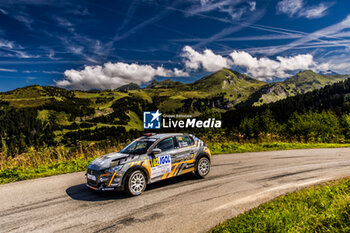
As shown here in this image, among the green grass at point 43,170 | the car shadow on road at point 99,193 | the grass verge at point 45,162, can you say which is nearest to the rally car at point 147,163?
the car shadow on road at point 99,193

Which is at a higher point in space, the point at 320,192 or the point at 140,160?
the point at 140,160

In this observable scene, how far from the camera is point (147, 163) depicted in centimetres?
709

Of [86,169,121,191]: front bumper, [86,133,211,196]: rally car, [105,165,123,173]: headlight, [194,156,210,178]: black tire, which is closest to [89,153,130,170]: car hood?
[86,133,211,196]: rally car

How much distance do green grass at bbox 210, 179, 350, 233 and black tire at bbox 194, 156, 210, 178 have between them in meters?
3.32

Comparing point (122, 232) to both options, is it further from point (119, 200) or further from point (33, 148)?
point (33, 148)

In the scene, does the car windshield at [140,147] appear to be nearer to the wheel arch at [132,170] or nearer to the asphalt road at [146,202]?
the wheel arch at [132,170]

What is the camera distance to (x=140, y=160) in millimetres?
6977

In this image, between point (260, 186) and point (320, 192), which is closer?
point (320, 192)

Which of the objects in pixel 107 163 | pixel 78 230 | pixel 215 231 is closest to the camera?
pixel 215 231

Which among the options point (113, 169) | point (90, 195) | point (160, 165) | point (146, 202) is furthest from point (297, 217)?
point (90, 195)

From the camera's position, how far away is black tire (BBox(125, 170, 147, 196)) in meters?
6.62

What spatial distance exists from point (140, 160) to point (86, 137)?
171m

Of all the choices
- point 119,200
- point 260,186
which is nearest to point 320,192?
point 260,186

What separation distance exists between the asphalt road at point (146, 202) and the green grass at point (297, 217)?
59 cm
